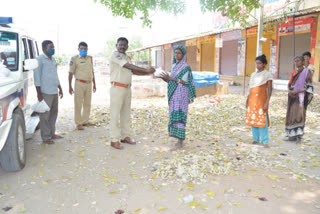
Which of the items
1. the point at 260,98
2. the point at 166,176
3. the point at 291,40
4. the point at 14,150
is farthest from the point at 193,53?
the point at 14,150

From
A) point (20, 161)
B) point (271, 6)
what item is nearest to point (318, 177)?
point (20, 161)

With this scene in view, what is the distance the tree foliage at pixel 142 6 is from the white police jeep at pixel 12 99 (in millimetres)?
2757

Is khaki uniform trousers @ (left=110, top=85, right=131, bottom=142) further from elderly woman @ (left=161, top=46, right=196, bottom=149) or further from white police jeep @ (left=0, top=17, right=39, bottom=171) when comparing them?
white police jeep @ (left=0, top=17, right=39, bottom=171)

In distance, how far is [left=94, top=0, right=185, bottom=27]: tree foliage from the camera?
255 inches

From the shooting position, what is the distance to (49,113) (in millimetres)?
5066

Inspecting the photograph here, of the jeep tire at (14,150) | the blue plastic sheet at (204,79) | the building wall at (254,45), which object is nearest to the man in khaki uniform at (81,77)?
the jeep tire at (14,150)

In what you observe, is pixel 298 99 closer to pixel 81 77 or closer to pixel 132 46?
pixel 81 77

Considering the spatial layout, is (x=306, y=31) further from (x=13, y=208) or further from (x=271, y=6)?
(x=13, y=208)

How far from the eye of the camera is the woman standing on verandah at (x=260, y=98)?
15.2 ft

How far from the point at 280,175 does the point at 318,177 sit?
471 millimetres

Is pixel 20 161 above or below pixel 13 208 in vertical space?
above

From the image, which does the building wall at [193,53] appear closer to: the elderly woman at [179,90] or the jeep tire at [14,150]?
the elderly woman at [179,90]

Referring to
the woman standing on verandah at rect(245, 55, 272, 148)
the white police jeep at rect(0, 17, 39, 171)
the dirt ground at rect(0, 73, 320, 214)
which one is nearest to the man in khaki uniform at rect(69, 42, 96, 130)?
the dirt ground at rect(0, 73, 320, 214)

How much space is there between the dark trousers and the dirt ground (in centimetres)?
26
